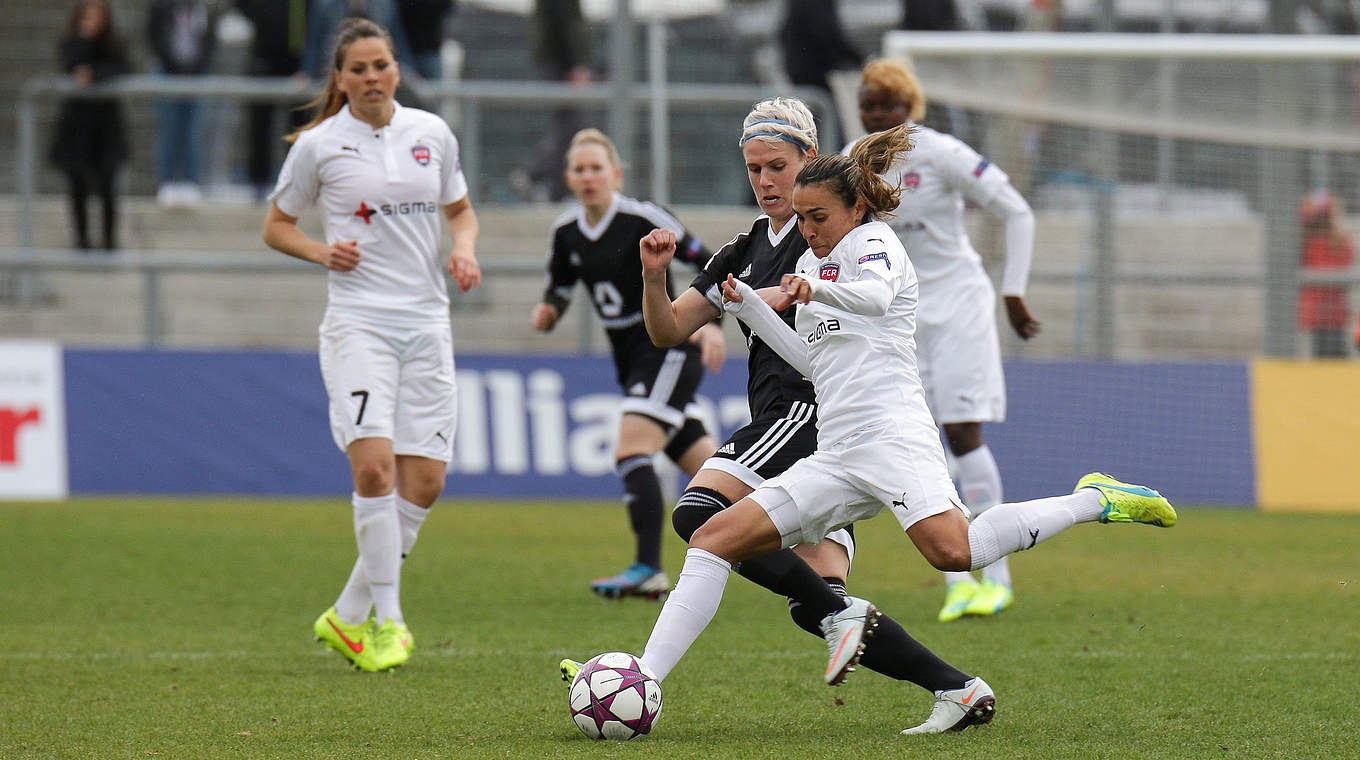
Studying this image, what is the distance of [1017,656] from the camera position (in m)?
6.54

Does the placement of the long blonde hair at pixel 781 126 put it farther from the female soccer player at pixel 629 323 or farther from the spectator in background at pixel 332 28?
the spectator in background at pixel 332 28

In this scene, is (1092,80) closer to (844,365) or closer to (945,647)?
(945,647)

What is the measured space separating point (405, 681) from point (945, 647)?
207 centimetres

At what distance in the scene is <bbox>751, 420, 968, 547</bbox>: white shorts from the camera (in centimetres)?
489

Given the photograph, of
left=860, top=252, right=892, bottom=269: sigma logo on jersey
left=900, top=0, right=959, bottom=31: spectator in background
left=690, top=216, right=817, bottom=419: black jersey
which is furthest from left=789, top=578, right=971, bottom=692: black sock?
left=900, top=0, right=959, bottom=31: spectator in background

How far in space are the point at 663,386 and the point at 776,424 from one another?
319cm

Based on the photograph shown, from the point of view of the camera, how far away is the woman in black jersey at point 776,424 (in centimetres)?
511

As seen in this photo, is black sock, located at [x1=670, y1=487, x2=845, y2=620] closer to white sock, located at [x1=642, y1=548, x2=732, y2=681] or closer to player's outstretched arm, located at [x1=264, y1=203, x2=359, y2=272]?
white sock, located at [x1=642, y1=548, x2=732, y2=681]

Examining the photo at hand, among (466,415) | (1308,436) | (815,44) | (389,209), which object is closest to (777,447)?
(389,209)

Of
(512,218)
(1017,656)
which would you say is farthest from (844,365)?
(512,218)

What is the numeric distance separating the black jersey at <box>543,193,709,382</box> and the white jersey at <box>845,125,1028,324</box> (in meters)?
1.29

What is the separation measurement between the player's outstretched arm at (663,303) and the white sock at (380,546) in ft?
5.50

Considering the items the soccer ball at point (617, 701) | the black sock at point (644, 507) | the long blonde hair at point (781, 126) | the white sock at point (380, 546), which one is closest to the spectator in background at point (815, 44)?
the black sock at point (644, 507)

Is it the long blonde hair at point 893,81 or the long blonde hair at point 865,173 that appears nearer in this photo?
the long blonde hair at point 865,173
